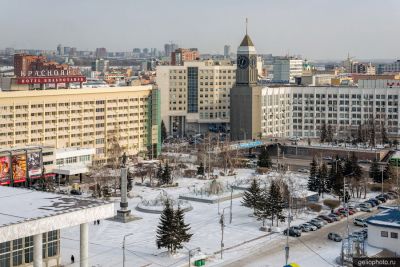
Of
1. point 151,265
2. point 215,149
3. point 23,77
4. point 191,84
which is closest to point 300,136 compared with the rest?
point 191,84

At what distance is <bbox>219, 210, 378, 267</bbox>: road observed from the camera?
24.6 metres

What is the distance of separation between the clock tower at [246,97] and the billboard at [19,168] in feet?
92.1

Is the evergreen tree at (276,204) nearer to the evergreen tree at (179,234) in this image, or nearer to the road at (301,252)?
the road at (301,252)

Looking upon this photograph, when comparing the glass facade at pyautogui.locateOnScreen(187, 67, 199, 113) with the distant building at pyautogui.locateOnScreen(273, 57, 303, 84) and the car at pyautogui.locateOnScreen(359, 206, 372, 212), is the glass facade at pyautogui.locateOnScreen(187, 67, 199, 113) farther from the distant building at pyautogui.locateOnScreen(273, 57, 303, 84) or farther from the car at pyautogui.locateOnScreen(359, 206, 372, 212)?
the distant building at pyautogui.locateOnScreen(273, 57, 303, 84)

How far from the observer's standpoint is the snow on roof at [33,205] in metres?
19.8

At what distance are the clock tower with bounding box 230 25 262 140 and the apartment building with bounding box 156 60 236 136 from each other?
1215 centimetres

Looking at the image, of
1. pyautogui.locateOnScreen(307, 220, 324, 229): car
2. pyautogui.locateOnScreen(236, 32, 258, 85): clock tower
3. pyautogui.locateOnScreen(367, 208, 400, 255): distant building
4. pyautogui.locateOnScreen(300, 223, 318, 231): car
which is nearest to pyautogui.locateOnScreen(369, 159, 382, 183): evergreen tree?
pyautogui.locateOnScreen(307, 220, 324, 229): car

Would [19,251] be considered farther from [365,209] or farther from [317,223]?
[365,209]

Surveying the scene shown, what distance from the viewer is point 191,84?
249 ft

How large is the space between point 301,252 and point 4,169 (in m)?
19.7

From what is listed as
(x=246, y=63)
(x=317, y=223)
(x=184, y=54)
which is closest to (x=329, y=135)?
(x=246, y=63)

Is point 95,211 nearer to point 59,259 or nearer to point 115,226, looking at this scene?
point 59,259

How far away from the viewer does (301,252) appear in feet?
85.2

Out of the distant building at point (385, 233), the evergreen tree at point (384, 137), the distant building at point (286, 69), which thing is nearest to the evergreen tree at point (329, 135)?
the evergreen tree at point (384, 137)
